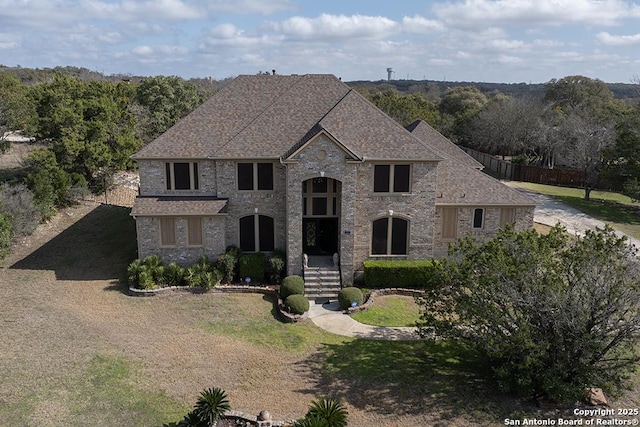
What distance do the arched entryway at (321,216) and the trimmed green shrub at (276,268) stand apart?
7.36 ft

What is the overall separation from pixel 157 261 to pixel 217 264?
293 centimetres

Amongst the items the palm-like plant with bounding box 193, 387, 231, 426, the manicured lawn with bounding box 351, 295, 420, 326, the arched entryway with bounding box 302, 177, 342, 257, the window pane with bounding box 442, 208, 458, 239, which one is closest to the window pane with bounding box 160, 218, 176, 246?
the arched entryway with bounding box 302, 177, 342, 257

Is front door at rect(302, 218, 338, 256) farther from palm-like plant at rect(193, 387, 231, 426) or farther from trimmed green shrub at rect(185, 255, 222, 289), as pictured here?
palm-like plant at rect(193, 387, 231, 426)

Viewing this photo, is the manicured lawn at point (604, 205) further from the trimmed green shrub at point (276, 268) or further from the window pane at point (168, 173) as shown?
the window pane at point (168, 173)

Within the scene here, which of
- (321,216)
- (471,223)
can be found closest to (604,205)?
(471,223)

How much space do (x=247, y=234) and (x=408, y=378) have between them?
492 inches

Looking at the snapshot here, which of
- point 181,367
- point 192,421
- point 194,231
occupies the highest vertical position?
point 194,231

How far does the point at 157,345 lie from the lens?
62.5 feet

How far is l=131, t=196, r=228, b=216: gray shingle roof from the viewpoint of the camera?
25.1 metres

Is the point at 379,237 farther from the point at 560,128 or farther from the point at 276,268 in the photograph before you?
the point at 560,128

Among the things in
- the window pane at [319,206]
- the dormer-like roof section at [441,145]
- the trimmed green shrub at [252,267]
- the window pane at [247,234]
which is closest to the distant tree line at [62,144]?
the window pane at [247,234]

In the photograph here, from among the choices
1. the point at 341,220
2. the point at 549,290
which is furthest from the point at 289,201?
the point at 549,290

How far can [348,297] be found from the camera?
22938mm

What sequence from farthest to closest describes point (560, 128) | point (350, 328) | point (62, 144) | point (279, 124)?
point (560, 128) → point (62, 144) → point (279, 124) → point (350, 328)
